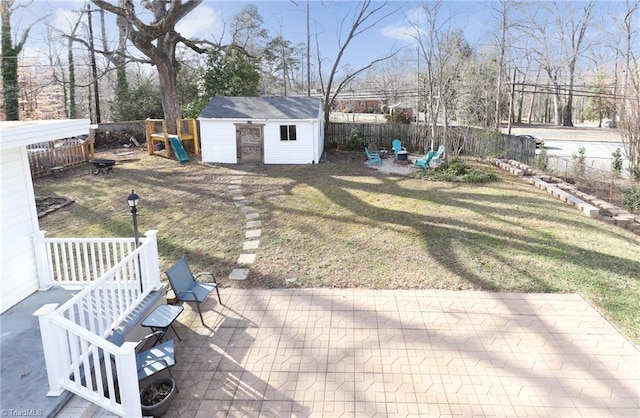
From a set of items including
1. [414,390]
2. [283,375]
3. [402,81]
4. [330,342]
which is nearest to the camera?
[414,390]

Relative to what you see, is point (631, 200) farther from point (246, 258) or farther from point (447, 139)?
point (246, 258)

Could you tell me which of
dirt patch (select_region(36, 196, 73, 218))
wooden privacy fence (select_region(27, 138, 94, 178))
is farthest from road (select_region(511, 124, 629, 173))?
wooden privacy fence (select_region(27, 138, 94, 178))

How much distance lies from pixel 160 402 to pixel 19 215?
123 inches

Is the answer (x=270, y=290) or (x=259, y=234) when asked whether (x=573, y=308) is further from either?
(x=259, y=234)

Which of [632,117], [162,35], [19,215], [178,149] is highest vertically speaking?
[162,35]

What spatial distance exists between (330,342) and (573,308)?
3516 millimetres

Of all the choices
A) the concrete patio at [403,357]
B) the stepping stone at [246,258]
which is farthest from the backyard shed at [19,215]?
the stepping stone at [246,258]

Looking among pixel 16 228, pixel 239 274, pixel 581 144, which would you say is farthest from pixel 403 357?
pixel 581 144

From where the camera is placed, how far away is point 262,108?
17625mm

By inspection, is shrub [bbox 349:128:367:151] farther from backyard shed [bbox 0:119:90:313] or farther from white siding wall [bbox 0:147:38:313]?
white siding wall [bbox 0:147:38:313]

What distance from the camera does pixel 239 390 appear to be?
14.0 feet

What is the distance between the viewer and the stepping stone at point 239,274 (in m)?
6.93

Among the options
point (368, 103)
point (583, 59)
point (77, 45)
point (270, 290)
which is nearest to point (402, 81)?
point (368, 103)

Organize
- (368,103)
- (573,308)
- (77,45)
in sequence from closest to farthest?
(573,308), (77,45), (368,103)
